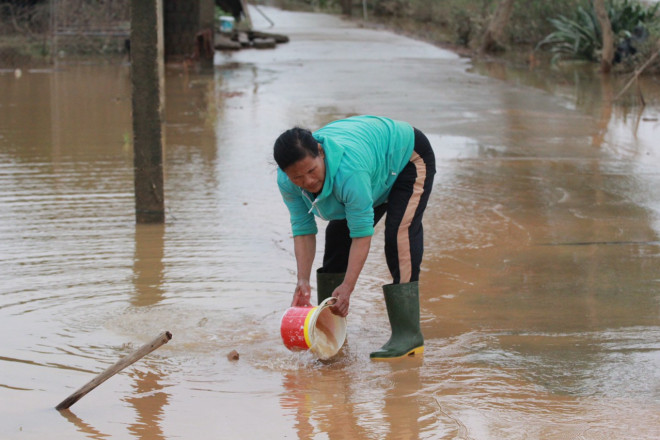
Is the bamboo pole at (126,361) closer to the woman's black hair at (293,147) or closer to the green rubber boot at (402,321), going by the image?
the woman's black hair at (293,147)

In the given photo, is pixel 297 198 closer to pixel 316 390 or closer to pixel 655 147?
pixel 316 390

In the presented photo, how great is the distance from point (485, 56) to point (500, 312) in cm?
Answer: 1761

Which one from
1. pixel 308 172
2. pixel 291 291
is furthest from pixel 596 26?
pixel 308 172

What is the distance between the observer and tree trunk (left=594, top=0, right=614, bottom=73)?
56.5 ft

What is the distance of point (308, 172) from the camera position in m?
3.63

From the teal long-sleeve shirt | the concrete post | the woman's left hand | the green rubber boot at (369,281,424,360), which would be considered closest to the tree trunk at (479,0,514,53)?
the concrete post

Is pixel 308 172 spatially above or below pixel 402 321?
above

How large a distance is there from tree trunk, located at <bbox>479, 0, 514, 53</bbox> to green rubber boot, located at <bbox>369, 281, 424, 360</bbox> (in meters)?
18.0

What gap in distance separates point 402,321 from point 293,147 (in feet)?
3.71

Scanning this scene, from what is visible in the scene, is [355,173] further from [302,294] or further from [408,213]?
[302,294]

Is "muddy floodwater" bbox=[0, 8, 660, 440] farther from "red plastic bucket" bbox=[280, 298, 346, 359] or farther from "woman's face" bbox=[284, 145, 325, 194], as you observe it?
"woman's face" bbox=[284, 145, 325, 194]

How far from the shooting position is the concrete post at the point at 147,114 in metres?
6.40

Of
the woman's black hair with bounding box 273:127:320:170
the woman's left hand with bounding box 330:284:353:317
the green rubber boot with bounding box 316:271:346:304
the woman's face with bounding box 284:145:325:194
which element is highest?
the woman's black hair with bounding box 273:127:320:170

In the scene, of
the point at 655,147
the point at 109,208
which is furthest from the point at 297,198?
the point at 655,147
